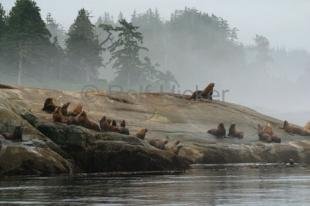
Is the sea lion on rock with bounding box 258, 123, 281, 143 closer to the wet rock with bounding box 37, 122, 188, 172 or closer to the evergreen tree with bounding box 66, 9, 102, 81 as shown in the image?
the wet rock with bounding box 37, 122, 188, 172

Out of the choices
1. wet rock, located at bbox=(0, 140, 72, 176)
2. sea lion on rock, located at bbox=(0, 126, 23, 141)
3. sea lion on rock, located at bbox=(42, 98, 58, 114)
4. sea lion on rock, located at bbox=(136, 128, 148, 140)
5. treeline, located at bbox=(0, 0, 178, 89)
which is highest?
treeline, located at bbox=(0, 0, 178, 89)

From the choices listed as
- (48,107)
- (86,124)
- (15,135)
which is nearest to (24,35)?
(48,107)

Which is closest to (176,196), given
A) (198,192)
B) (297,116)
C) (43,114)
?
(198,192)

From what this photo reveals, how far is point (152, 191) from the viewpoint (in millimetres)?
19531

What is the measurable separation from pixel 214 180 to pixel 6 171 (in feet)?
26.5

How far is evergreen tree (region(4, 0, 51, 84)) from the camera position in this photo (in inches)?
3617

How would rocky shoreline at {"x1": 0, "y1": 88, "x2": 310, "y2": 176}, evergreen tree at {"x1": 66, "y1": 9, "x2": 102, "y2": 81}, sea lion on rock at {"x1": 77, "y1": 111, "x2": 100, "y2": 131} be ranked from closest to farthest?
1. rocky shoreline at {"x1": 0, "y1": 88, "x2": 310, "y2": 176}
2. sea lion on rock at {"x1": 77, "y1": 111, "x2": 100, "y2": 131}
3. evergreen tree at {"x1": 66, "y1": 9, "x2": 102, "y2": 81}

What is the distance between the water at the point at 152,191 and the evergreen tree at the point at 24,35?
225 ft

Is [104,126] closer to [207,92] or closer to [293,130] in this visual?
[207,92]

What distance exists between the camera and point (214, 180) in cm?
2494

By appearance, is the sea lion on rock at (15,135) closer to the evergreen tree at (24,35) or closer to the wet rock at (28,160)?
the wet rock at (28,160)

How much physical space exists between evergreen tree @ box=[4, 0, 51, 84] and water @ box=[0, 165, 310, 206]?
225 ft

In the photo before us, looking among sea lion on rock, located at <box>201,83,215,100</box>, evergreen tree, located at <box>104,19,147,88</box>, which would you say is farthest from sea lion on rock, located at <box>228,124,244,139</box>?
Answer: evergreen tree, located at <box>104,19,147,88</box>

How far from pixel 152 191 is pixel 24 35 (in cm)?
7529
